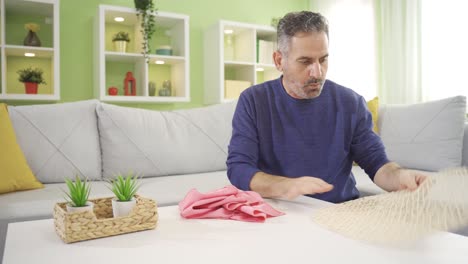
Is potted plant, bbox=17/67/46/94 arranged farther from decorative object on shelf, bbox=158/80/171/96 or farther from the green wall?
decorative object on shelf, bbox=158/80/171/96

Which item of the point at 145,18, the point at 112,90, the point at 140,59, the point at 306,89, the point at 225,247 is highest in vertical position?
the point at 145,18

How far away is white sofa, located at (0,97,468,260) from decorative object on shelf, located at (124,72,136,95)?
941 mm

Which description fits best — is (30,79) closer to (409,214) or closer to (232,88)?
(232,88)

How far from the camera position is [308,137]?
1.44 meters

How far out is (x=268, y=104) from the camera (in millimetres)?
1504

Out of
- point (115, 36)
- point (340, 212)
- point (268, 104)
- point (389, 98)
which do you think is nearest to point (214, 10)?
point (115, 36)

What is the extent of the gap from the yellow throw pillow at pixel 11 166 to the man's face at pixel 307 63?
1.38 m

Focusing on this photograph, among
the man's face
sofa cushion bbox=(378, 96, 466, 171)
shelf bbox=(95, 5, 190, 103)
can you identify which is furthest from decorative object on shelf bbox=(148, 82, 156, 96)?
the man's face

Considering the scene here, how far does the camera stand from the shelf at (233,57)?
12.3ft

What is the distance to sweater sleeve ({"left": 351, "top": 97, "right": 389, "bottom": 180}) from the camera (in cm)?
145

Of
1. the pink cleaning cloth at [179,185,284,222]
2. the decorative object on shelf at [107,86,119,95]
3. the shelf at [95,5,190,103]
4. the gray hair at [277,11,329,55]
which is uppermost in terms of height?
the shelf at [95,5,190,103]

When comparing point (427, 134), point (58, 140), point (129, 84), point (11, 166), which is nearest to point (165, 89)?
point (129, 84)

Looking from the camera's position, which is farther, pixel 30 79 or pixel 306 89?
pixel 30 79

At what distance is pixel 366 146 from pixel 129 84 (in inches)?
99.6
